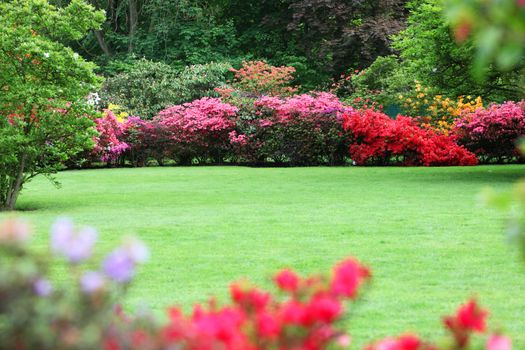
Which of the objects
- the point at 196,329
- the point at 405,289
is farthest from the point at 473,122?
the point at 196,329

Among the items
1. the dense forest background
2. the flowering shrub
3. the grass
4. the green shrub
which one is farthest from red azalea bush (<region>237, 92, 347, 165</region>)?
the flowering shrub

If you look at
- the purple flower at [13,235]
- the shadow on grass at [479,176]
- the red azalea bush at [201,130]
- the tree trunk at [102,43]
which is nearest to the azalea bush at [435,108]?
the shadow on grass at [479,176]

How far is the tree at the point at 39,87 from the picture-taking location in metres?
12.8

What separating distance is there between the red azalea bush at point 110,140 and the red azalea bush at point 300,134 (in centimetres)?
365

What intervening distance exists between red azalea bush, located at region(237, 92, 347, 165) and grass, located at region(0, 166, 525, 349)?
19.5 ft

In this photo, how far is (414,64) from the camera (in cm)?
1858

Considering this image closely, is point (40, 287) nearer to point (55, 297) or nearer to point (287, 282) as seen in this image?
point (55, 297)

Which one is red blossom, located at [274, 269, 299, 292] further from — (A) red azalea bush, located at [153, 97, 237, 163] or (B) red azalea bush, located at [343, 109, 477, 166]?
(A) red azalea bush, located at [153, 97, 237, 163]

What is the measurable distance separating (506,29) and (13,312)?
128 centimetres

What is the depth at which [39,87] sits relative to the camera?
1293 centimetres

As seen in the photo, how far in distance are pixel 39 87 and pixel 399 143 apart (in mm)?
12962

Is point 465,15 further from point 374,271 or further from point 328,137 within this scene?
point 328,137

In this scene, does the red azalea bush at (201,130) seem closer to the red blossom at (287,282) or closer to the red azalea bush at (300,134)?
the red azalea bush at (300,134)

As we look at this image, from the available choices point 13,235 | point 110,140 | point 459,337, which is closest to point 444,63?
point 110,140
